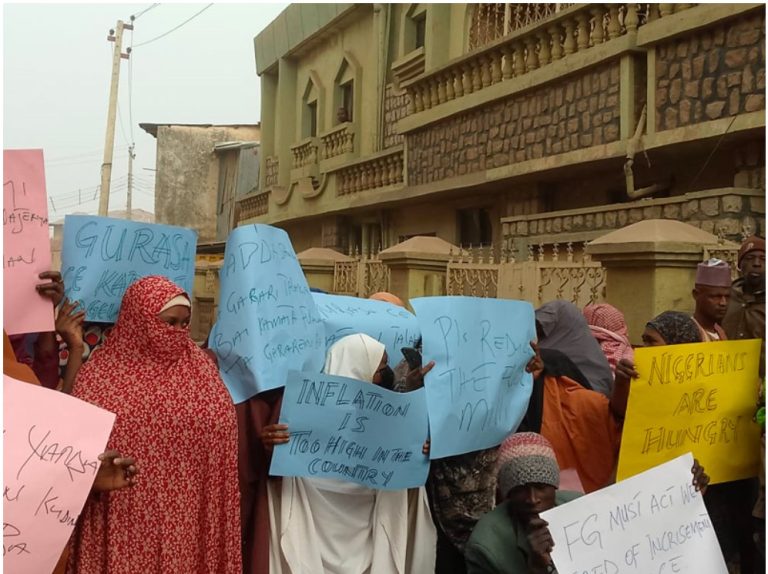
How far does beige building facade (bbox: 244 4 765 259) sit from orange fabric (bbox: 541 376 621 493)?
4035mm

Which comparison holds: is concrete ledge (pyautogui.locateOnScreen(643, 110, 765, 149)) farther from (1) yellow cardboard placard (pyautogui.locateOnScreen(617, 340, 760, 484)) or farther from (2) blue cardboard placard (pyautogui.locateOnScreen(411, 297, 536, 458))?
(2) blue cardboard placard (pyautogui.locateOnScreen(411, 297, 536, 458))

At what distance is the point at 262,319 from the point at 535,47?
297 inches

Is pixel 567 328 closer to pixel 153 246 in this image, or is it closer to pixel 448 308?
pixel 448 308

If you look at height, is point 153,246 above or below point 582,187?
below

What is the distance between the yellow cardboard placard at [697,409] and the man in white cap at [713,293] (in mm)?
758

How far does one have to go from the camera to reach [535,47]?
9148 millimetres

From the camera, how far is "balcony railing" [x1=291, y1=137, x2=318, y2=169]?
55.8 feet

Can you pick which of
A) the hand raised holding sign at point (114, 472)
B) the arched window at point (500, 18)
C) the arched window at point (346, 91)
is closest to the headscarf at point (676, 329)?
the hand raised holding sign at point (114, 472)

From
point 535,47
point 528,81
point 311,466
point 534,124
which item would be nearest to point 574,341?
point 311,466

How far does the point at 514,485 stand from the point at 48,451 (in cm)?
138

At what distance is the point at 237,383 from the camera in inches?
102

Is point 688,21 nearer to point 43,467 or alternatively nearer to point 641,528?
point 641,528

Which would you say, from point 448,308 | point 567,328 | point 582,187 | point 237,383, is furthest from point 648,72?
point 237,383

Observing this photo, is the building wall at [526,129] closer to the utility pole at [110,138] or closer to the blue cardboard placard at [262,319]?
the blue cardboard placard at [262,319]
